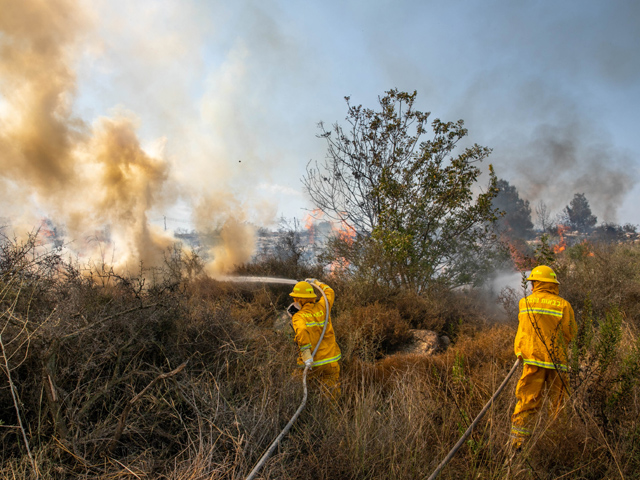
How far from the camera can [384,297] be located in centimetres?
955

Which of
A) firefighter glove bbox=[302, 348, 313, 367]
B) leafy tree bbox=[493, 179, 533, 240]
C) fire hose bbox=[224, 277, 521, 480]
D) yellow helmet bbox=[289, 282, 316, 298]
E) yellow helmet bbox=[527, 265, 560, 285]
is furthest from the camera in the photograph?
leafy tree bbox=[493, 179, 533, 240]

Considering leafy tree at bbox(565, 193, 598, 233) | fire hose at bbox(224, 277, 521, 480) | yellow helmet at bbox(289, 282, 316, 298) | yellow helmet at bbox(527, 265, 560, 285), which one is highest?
leafy tree at bbox(565, 193, 598, 233)

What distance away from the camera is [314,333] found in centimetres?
448

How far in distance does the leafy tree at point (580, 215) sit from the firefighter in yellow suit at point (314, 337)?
59102 millimetres

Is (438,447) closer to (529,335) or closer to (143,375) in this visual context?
(529,335)

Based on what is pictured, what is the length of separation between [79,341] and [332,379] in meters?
2.77

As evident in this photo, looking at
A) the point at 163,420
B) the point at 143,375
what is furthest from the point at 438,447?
the point at 143,375

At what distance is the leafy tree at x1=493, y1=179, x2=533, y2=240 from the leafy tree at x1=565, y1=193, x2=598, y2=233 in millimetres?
9572

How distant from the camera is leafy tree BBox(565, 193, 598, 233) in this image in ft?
168

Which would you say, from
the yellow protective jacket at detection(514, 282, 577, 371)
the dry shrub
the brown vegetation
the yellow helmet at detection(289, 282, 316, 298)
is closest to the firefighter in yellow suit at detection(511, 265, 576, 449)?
the yellow protective jacket at detection(514, 282, 577, 371)

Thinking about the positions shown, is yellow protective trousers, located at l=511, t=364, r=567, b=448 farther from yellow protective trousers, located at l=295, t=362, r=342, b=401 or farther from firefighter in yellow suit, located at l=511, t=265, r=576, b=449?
yellow protective trousers, located at l=295, t=362, r=342, b=401

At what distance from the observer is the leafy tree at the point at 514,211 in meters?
46.1

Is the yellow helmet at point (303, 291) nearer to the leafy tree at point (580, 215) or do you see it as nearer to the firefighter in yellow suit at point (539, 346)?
the firefighter in yellow suit at point (539, 346)

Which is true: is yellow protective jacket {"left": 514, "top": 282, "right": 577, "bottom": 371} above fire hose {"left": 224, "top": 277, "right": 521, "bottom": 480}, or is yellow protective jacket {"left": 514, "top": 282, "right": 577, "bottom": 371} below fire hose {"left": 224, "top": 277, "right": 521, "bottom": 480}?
above
